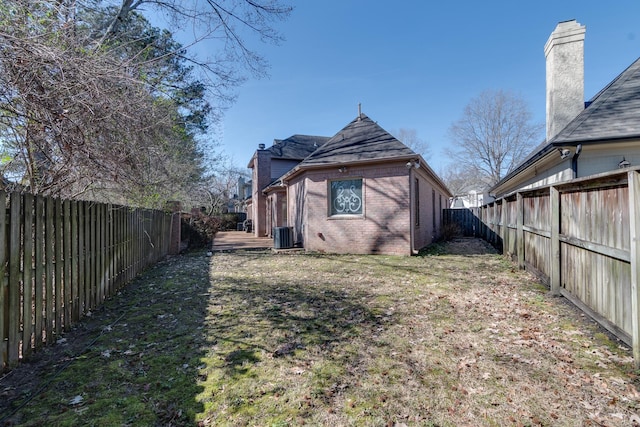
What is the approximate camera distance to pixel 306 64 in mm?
13969

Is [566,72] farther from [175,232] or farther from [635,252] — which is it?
[175,232]

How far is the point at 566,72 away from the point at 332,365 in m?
12.9

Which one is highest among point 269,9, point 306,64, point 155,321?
point 306,64

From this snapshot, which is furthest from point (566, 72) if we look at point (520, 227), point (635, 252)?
point (635, 252)

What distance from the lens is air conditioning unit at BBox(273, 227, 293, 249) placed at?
42.1 feet

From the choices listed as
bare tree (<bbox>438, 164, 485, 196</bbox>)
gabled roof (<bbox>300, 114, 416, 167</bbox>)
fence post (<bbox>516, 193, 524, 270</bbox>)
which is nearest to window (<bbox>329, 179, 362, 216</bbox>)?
gabled roof (<bbox>300, 114, 416, 167</bbox>)

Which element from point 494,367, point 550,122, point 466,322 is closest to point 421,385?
point 494,367

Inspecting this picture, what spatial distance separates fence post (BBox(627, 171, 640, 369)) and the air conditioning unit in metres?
11.0

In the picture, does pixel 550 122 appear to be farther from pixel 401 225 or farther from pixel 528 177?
pixel 401 225

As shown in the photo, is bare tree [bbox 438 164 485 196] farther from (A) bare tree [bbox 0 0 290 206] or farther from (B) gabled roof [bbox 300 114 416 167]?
(A) bare tree [bbox 0 0 290 206]

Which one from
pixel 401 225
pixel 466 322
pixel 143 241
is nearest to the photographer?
pixel 466 322

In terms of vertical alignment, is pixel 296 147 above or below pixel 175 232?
above

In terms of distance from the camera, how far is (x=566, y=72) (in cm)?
1041

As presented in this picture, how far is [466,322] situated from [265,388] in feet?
9.57
